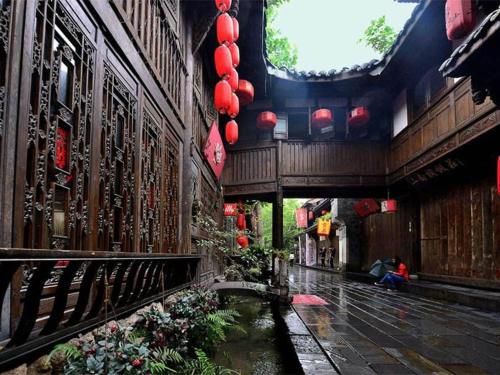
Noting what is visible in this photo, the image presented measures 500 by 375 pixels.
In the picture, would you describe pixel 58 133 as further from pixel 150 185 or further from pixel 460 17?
pixel 460 17

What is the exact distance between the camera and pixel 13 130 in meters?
2.54

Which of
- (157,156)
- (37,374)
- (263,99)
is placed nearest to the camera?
(37,374)

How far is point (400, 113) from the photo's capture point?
15227 millimetres

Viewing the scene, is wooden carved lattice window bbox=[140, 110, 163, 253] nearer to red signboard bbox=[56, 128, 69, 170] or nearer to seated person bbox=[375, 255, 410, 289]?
red signboard bbox=[56, 128, 69, 170]

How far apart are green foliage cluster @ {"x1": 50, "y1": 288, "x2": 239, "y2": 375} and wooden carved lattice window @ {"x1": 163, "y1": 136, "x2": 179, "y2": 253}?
1402 millimetres

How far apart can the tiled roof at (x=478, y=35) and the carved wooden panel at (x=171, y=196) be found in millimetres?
4448

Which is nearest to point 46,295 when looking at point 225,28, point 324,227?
point 225,28

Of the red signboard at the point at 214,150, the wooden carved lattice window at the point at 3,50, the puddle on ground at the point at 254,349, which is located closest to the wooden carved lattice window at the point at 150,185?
the puddle on ground at the point at 254,349

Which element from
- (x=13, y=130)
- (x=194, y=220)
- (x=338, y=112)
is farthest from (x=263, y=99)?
(x=13, y=130)

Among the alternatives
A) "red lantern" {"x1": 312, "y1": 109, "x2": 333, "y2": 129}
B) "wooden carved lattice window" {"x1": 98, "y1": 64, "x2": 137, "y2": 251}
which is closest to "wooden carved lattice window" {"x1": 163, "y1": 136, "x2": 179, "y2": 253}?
"wooden carved lattice window" {"x1": 98, "y1": 64, "x2": 137, "y2": 251}

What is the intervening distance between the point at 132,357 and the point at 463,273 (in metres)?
11.6

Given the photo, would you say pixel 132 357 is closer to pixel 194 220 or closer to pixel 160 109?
pixel 160 109

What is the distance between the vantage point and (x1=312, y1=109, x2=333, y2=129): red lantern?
15531 millimetres

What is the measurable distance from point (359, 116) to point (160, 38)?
10.3 m
